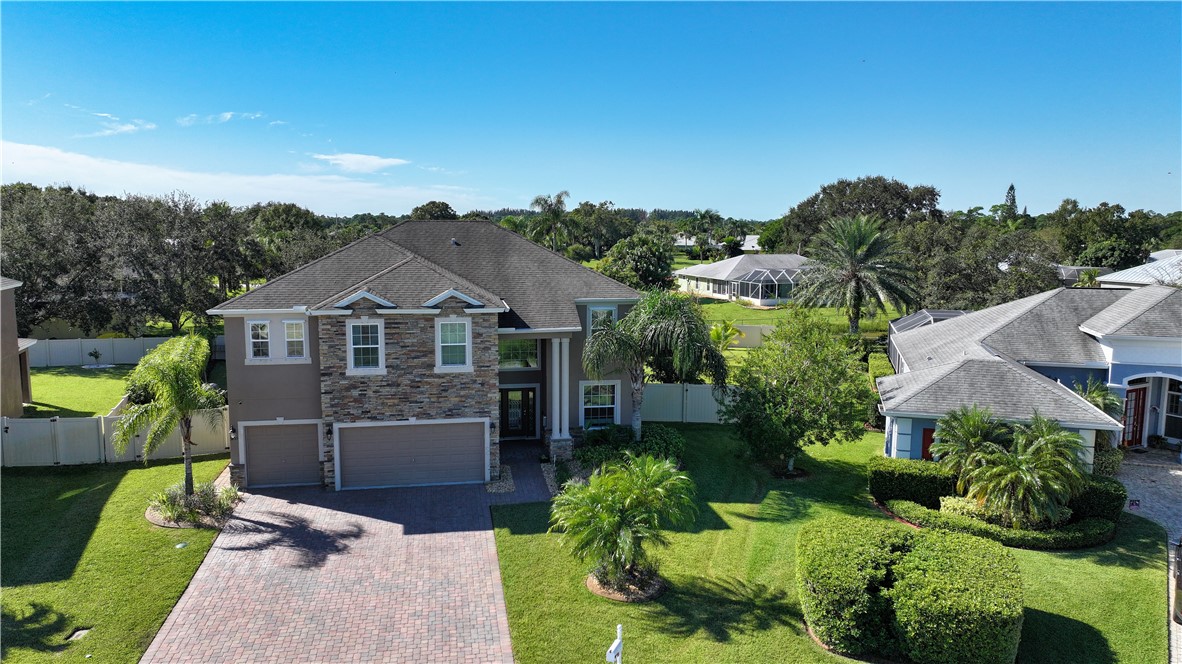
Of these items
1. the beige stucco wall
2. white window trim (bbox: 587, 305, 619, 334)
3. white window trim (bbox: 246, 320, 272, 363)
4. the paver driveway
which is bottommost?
the paver driveway

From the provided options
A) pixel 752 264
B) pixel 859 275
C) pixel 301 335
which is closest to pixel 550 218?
pixel 752 264

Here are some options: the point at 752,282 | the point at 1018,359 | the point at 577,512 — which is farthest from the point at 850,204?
the point at 577,512

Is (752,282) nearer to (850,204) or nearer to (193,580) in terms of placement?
(850,204)

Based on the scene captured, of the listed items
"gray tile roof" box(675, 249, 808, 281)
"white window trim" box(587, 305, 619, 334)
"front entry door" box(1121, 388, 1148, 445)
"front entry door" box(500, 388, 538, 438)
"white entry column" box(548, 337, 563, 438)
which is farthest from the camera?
"gray tile roof" box(675, 249, 808, 281)

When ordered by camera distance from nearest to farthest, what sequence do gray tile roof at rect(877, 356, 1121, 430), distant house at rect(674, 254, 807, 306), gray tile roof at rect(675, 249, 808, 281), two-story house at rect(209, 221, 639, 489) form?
gray tile roof at rect(877, 356, 1121, 430) → two-story house at rect(209, 221, 639, 489) → distant house at rect(674, 254, 807, 306) → gray tile roof at rect(675, 249, 808, 281)

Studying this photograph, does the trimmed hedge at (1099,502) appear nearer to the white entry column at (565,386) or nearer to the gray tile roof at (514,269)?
the gray tile roof at (514,269)

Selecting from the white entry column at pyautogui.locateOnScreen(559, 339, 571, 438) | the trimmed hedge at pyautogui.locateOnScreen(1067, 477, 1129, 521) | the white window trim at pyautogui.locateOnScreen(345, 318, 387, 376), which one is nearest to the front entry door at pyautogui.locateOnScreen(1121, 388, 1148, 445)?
the trimmed hedge at pyautogui.locateOnScreen(1067, 477, 1129, 521)

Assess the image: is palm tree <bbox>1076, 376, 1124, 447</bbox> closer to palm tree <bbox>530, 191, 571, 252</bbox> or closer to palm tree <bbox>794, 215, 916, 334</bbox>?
palm tree <bbox>794, 215, 916, 334</bbox>
